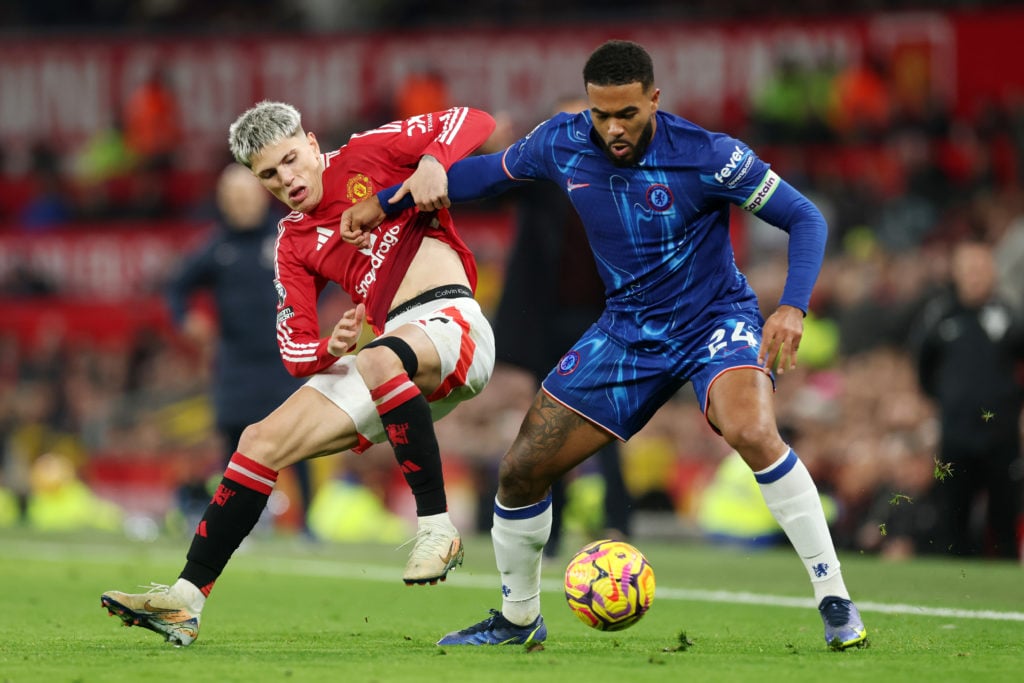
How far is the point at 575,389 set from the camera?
6.20 metres

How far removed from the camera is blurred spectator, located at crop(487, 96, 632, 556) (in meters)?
9.89

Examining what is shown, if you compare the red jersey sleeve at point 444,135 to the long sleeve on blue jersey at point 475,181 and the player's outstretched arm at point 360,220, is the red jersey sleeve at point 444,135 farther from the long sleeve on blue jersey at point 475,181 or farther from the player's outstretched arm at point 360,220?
the player's outstretched arm at point 360,220

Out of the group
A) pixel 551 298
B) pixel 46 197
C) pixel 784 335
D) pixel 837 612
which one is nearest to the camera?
pixel 784 335

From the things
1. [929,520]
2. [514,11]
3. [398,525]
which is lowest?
[398,525]

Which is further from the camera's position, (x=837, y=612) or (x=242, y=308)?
(x=242, y=308)

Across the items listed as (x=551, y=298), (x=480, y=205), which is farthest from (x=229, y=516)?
(x=480, y=205)

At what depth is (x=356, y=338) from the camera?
243 inches

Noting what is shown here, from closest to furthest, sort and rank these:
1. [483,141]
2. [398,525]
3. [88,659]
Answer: [88,659], [483,141], [398,525]

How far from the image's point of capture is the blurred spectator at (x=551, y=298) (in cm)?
989

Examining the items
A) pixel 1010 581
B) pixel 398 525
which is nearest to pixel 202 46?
pixel 398 525

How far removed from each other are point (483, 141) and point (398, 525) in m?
8.79

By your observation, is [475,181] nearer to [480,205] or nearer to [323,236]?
[323,236]

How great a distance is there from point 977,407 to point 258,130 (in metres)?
6.18

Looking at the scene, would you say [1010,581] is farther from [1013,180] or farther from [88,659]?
[1013,180]
